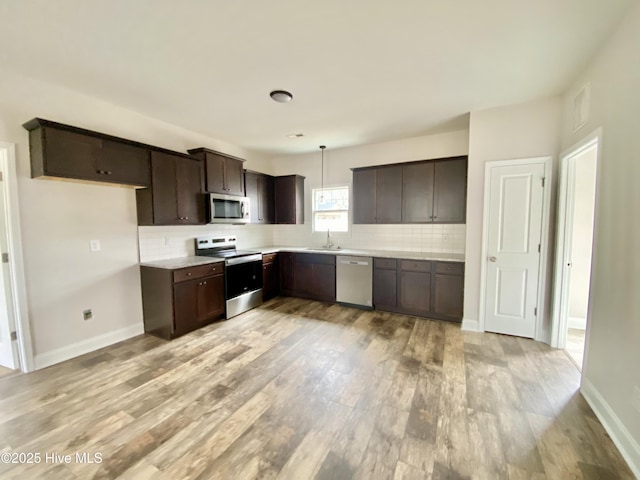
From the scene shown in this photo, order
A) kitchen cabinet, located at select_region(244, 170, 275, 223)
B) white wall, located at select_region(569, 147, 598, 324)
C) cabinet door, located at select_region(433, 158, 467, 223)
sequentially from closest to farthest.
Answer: white wall, located at select_region(569, 147, 598, 324), cabinet door, located at select_region(433, 158, 467, 223), kitchen cabinet, located at select_region(244, 170, 275, 223)

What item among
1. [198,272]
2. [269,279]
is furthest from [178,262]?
[269,279]

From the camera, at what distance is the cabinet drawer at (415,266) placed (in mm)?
3816

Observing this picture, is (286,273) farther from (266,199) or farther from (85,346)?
(85,346)

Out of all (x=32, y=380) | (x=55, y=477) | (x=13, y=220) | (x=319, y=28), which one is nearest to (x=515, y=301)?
(x=319, y=28)

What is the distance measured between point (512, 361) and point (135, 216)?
4515mm

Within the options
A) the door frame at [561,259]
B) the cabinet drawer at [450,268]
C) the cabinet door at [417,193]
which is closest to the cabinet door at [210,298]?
the cabinet door at [417,193]

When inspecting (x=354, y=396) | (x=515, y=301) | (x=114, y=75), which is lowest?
(x=354, y=396)

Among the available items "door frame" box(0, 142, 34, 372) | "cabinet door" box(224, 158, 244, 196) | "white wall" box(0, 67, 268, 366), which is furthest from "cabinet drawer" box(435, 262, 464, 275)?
"door frame" box(0, 142, 34, 372)

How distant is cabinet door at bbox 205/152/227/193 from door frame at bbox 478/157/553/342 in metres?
3.58

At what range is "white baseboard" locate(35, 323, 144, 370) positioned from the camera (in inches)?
104

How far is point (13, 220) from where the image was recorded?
7.98 ft

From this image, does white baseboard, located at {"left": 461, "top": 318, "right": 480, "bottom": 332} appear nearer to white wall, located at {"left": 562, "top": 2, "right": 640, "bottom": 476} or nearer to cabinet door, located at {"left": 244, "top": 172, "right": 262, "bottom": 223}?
white wall, located at {"left": 562, "top": 2, "right": 640, "bottom": 476}

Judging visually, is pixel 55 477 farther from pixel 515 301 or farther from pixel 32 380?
pixel 515 301

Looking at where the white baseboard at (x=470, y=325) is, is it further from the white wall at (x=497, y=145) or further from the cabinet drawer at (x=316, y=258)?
the cabinet drawer at (x=316, y=258)
